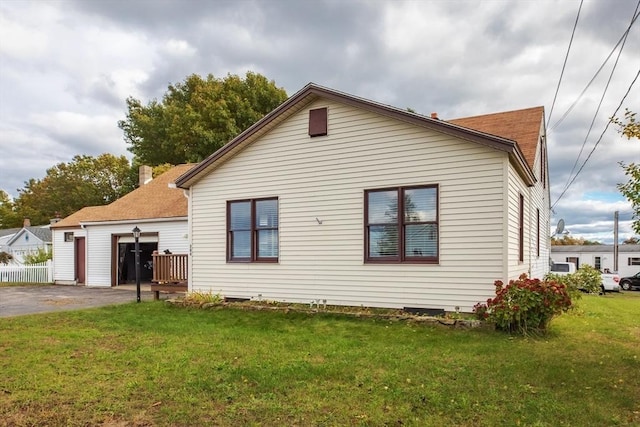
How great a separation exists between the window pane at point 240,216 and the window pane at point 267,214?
0.28m

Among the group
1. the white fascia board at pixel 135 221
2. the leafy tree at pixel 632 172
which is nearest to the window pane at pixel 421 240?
the leafy tree at pixel 632 172

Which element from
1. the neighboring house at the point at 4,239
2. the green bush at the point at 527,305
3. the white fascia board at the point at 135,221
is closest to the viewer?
the green bush at the point at 527,305

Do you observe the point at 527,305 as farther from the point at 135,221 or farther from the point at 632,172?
the point at 135,221

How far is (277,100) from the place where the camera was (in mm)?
31547

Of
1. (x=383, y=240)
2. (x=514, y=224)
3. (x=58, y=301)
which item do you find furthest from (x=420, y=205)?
(x=58, y=301)

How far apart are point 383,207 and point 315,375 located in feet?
16.3

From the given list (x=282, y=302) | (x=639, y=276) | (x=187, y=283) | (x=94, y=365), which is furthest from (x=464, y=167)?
(x=639, y=276)

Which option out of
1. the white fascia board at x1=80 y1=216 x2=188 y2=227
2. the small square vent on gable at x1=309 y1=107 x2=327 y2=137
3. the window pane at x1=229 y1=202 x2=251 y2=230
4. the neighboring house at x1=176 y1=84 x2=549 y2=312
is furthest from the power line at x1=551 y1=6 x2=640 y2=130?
the white fascia board at x1=80 y1=216 x2=188 y2=227

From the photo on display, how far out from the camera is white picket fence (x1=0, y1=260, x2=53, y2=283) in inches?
821

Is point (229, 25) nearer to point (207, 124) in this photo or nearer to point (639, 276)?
point (207, 124)

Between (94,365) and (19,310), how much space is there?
24.5ft

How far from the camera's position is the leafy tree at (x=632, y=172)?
5.51m

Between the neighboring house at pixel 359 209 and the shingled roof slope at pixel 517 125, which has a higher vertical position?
the shingled roof slope at pixel 517 125

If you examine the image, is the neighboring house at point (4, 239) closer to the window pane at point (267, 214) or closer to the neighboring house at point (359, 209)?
the neighboring house at point (359, 209)
